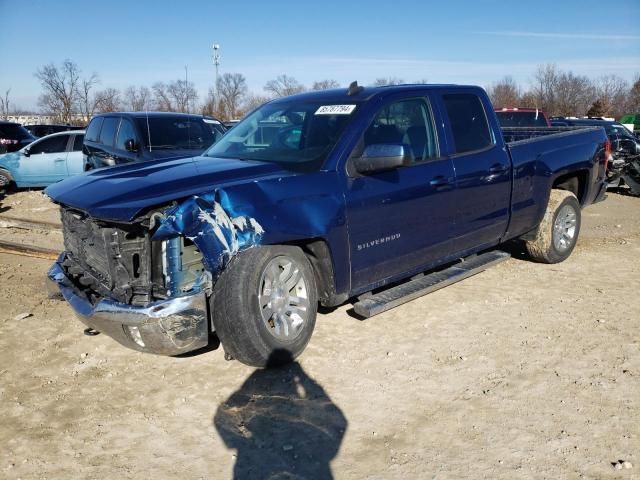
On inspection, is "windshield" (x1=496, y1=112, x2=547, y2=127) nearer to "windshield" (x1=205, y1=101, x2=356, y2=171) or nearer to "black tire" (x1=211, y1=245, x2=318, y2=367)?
"windshield" (x1=205, y1=101, x2=356, y2=171)

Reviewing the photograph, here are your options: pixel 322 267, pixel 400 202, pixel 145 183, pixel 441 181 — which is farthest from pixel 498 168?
pixel 145 183

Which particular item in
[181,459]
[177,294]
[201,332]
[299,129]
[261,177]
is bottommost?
[181,459]

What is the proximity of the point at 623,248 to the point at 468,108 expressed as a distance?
3636 mm

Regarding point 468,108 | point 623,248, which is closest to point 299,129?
point 468,108

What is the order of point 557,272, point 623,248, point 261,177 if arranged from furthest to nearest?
point 623,248, point 557,272, point 261,177

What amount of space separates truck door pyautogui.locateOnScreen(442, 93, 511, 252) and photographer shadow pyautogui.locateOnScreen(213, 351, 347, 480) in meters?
2.09

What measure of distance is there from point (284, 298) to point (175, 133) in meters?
6.26

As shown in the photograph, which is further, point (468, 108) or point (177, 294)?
point (468, 108)

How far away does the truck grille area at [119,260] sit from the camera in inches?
140

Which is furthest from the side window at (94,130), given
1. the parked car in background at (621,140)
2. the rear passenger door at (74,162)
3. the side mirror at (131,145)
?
the parked car in background at (621,140)

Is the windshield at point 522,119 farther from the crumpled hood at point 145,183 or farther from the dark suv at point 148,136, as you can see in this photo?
the crumpled hood at point 145,183

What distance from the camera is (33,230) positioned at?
8.86m

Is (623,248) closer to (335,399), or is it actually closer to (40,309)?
(335,399)

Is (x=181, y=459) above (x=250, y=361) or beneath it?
beneath
